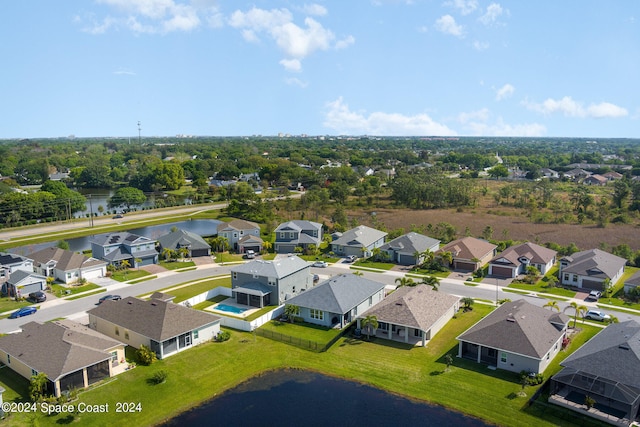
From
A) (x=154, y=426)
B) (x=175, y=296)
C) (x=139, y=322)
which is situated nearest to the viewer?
(x=154, y=426)

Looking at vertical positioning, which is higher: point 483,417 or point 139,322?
point 139,322

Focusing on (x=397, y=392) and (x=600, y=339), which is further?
(x=600, y=339)

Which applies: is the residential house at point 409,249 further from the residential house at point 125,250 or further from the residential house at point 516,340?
the residential house at point 125,250

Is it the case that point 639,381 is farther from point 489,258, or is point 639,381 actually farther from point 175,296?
point 175,296

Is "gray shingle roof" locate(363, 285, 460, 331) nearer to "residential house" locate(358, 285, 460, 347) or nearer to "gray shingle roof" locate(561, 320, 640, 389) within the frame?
"residential house" locate(358, 285, 460, 347)

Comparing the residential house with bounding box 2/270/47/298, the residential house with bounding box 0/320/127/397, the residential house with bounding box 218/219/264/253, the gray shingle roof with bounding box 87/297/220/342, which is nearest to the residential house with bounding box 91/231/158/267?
the residential house with bounding box 2/270/47/298

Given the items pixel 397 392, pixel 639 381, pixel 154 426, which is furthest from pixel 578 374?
pixel 154 426

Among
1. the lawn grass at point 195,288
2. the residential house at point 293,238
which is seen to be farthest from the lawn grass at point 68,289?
the residential house at point 293,238
